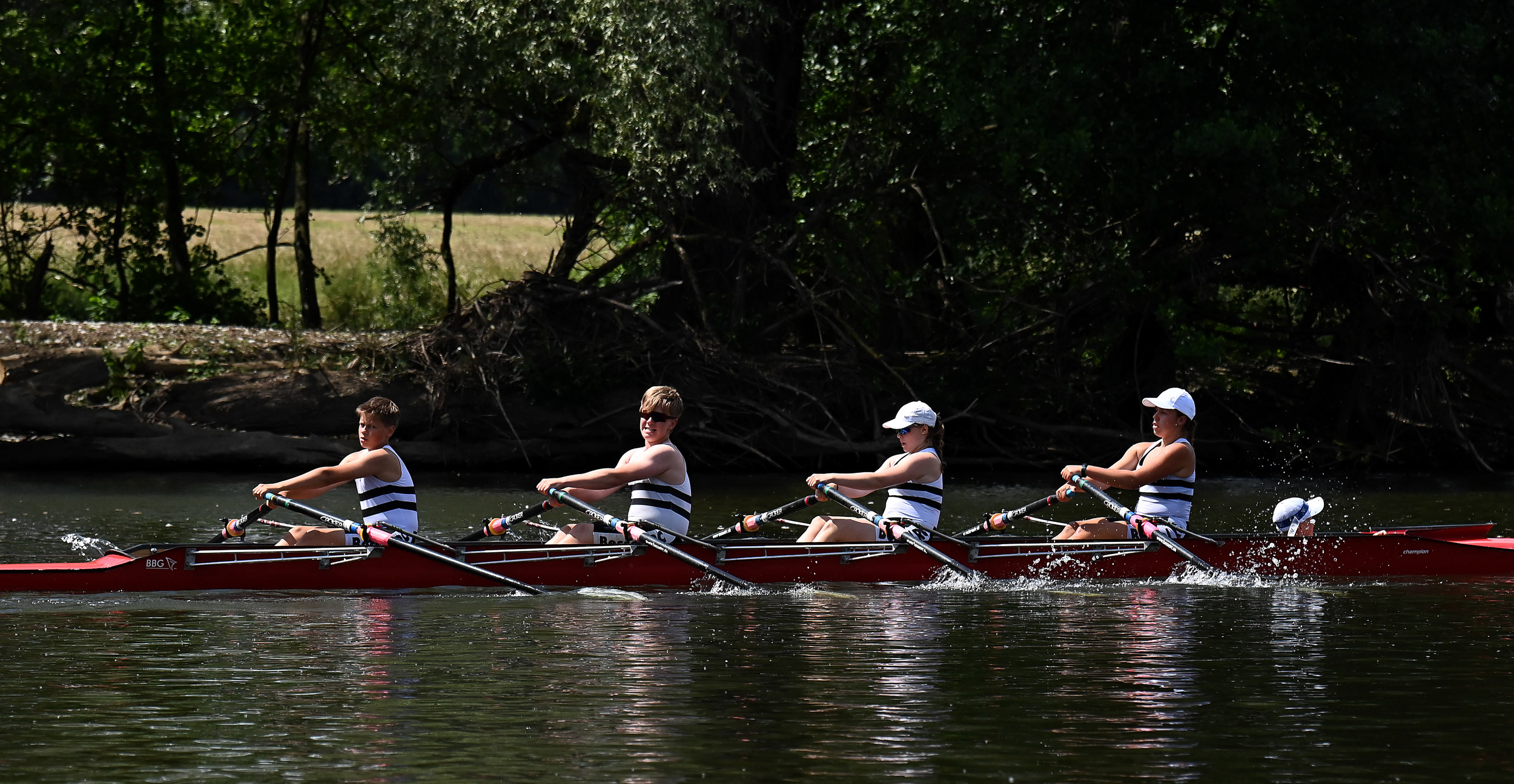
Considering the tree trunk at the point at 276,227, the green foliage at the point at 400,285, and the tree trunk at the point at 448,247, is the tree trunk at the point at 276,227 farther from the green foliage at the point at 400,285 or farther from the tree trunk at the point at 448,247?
the tree trunk at the point at 448,247

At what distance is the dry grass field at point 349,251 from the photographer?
31734mm

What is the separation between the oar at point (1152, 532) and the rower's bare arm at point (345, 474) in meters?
4.90

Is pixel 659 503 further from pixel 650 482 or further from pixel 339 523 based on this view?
pixel 339 523

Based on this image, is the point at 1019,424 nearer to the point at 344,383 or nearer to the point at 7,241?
the point at 344,383

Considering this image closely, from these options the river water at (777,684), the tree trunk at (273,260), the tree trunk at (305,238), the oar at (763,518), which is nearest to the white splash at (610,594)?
the river water at (777,684)

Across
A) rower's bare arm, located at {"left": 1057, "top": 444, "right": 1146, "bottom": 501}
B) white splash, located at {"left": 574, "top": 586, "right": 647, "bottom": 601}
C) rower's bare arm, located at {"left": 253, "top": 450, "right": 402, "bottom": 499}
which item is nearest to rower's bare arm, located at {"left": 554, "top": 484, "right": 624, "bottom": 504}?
white splash, located at {"left": 574, "top": 586, "right": 647, "bottom": 601}

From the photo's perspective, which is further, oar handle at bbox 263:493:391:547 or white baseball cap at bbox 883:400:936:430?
white baseball cap at bbox 883:400:936:430

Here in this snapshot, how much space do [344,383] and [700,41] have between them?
649 cm

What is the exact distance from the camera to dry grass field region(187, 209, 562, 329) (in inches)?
1249

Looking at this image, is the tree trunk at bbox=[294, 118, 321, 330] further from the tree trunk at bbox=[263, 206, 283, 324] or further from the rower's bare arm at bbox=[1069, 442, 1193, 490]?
the rower's bare arm at bbox=[1069, 442, 1193, 490]

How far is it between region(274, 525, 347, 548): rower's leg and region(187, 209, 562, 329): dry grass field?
12.7m

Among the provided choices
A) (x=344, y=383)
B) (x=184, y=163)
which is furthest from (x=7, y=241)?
(x=344, y=383)

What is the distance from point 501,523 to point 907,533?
9.31 feet

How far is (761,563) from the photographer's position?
39.1ft
